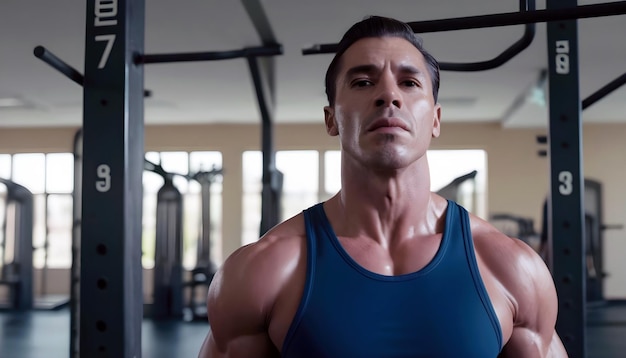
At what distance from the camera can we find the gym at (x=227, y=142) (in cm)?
97

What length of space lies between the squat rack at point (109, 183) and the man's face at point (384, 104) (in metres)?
0.43

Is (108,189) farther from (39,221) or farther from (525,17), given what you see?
(39,221)

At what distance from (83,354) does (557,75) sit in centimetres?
112

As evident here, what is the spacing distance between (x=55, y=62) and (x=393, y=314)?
0.73 meters

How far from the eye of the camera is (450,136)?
6152 millimetres

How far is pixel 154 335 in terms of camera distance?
421 centimetres

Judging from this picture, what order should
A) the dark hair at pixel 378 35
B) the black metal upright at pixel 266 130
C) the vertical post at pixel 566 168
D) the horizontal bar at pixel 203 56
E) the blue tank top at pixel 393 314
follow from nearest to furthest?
the blue tank top at pixel 393 314, the dark hair at pixel 378 35, the horizontal bar at pixel 203 56, the vertical post at pixel 566 168, the black metal upright at pixel 266 130

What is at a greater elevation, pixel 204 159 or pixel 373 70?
pixel 204 159

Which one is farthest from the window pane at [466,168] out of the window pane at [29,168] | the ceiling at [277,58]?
the window pane at [29,168]

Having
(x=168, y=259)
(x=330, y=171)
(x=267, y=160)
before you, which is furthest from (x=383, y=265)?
(x=330, y=171)

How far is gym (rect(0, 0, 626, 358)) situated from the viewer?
971mm

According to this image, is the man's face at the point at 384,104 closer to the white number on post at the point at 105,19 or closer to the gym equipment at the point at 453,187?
the white number on post at the point at 105,19

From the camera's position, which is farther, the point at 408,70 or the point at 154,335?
the point at 154,335

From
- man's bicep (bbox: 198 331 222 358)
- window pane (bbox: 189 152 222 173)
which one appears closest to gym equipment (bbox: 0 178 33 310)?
window pane (bbox: 189 152 222 173)
